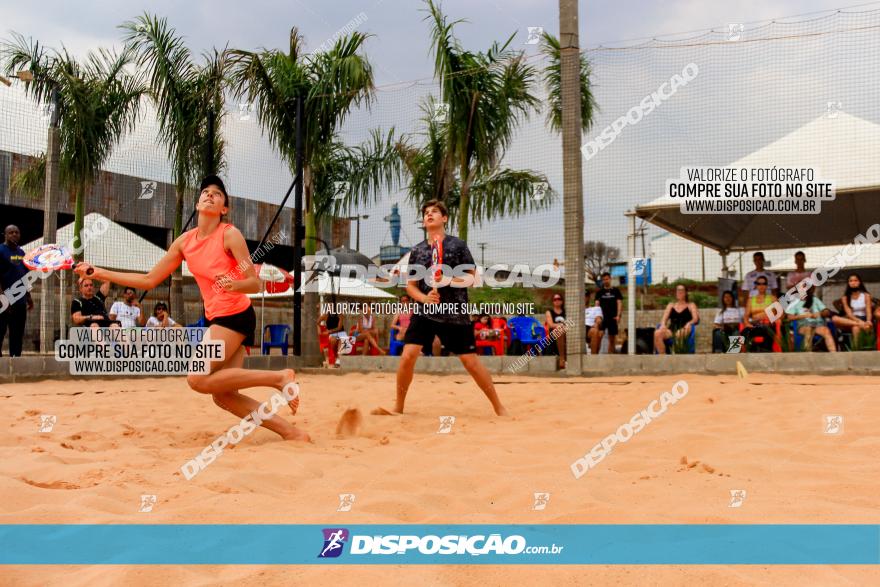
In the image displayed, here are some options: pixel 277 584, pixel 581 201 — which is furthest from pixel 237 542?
pixel 581 201

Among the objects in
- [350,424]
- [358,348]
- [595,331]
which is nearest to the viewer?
[350,424]

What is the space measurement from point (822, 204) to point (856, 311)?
3.19m

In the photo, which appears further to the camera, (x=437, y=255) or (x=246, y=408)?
(x=437, y=255)

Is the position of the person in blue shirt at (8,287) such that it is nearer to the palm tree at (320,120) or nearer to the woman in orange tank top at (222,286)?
the palm tree at (320,120)

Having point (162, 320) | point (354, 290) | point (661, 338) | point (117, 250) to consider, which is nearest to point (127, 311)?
point (162, 320)

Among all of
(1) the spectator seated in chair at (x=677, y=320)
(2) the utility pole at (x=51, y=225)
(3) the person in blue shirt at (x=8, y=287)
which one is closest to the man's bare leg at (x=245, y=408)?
(3) the person in blue shirt at (x=8, y=287)

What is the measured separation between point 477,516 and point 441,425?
240 centimetres

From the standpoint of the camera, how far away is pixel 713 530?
2.57 meters

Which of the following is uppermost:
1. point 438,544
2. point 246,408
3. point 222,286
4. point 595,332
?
point 222,286

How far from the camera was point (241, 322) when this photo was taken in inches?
182

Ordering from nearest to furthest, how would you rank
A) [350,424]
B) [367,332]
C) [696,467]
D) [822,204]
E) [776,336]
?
[696,467]
[350,424]
[776,336]
[822,204]
[367,332]

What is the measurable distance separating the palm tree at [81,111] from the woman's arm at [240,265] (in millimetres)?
8220

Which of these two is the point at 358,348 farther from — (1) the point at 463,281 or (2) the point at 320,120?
(1) the point at 463,281

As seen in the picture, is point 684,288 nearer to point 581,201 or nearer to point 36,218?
point 581,201
